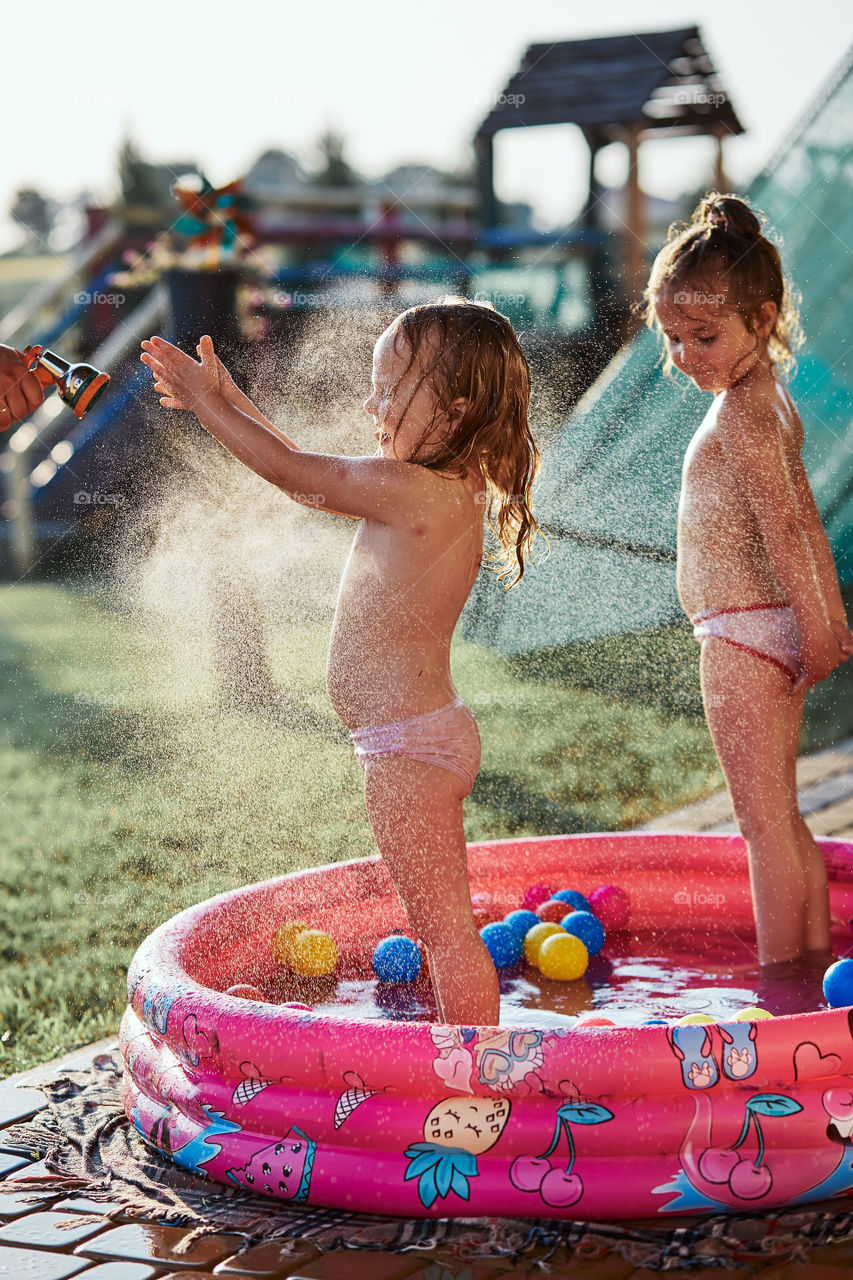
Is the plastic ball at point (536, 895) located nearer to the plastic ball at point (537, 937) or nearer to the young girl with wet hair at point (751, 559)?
the plastic ball at point (537, 937)

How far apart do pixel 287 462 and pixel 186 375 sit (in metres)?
0.23

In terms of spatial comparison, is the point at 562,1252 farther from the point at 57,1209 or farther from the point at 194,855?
the point at 194,855

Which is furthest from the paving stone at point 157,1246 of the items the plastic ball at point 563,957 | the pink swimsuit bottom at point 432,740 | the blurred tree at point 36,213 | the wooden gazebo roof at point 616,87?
the blurred tree at point 36,213

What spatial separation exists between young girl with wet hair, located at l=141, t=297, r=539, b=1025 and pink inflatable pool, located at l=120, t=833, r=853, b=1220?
318 millimetres

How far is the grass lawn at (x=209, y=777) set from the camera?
12.3 ft

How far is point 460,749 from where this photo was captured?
2428 millimetres

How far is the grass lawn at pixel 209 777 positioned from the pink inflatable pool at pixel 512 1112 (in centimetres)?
88

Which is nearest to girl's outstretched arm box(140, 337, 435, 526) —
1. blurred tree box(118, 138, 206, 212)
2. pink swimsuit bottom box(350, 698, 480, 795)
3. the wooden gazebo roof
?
pink swimsuit bottom box(350, 698, 480, 795)

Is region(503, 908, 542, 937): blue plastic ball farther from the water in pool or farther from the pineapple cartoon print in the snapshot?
the pineapple cartoon print

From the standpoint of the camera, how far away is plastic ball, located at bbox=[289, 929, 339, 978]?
2982 mm

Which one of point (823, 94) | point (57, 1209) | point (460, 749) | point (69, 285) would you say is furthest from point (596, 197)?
point (57, 1209)

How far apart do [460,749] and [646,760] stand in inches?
122

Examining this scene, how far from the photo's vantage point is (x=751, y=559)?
286 cm

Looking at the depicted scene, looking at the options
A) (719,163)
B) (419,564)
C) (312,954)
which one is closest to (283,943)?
(312,954)
